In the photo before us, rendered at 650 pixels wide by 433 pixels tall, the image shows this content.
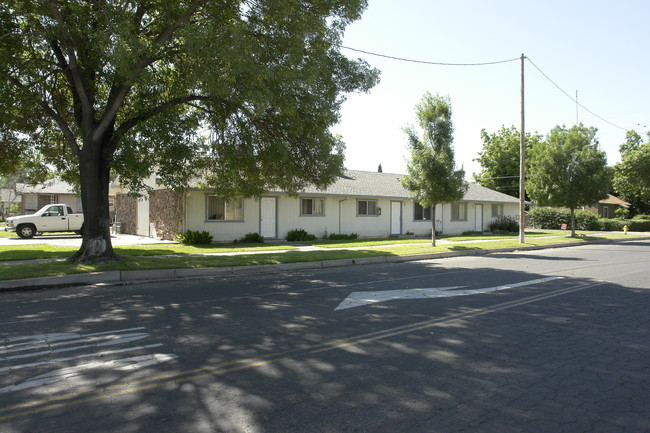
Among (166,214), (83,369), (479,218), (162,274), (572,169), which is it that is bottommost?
(83,369)

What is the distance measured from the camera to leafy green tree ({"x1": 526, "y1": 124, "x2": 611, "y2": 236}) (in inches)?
1110

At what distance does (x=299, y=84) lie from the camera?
11734mm

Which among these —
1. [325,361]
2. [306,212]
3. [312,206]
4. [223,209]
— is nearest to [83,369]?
[325,361]

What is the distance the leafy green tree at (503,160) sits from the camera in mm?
58844

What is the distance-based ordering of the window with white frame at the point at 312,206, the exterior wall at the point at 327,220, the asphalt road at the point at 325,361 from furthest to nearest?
1. the window with white frame at the point at 312,206
2. the exterior wall at the point at 327,220
3. the asphalt road at the point at 325,361

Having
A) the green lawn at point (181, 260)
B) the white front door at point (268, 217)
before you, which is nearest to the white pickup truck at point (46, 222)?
the green lawn at point (181, 260)

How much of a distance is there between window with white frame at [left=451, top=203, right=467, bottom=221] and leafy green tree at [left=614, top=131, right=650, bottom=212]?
2346 cm

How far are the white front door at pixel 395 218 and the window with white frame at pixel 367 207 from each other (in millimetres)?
1361

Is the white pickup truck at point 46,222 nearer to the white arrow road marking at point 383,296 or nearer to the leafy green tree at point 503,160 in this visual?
the white arrow road marking at point 383,296

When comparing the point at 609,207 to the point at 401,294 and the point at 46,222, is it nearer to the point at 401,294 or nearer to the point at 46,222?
the point at 401,294

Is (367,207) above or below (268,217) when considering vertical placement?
above

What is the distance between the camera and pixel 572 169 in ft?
93.7

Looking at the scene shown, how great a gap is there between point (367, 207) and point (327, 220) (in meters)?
3.25

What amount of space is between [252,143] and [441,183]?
1018cm
